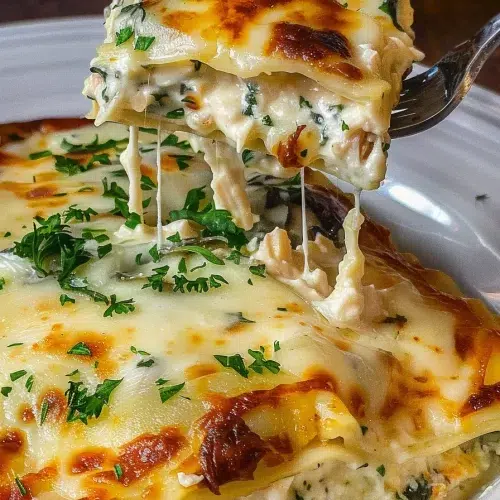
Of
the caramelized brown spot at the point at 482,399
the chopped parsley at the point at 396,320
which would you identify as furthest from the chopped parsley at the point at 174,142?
the caramelized brown spot at the point at 482,399

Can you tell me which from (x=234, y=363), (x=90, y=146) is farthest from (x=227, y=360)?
(x=90, y=146)

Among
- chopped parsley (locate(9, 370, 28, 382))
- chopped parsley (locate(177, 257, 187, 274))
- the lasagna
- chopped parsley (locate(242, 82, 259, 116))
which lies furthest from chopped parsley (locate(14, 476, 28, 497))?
chopped parsley (locate(242, 82, 259, 116))

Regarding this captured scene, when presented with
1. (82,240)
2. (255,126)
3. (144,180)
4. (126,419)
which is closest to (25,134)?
(144,180)

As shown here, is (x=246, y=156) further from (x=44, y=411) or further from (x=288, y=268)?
(x=44, y=411)

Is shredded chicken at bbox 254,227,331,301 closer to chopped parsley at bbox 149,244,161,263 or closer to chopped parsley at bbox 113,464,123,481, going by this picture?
chopped parsley at bbox 149,244,161,263

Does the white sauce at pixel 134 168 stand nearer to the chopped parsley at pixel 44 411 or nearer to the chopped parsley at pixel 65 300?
the chopped parsley at pixel 65 300

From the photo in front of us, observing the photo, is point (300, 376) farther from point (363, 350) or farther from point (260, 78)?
point (260, 78)
